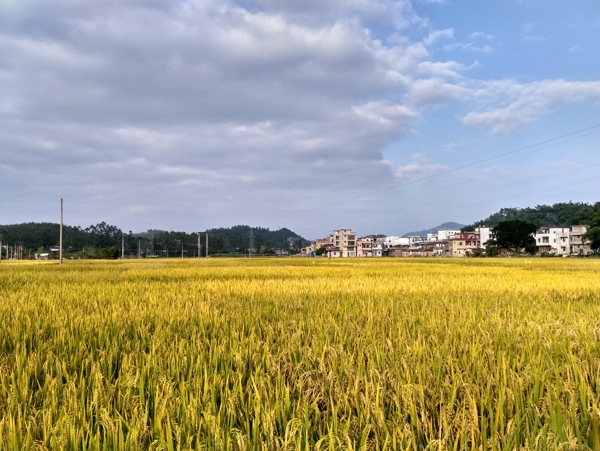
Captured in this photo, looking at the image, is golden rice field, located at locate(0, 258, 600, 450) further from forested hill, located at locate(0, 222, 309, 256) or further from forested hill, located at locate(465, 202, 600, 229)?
forested hill, located at locate(465, 202, 600, 229)

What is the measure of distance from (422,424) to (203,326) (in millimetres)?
2570

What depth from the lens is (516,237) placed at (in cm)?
6869

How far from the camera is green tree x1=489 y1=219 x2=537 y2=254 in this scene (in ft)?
225

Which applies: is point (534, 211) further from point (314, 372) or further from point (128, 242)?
point (314, 372)

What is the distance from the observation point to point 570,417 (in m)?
1.75

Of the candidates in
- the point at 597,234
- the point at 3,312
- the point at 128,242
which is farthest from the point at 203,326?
the point at 128,242

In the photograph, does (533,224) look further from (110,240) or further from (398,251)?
(110,240)

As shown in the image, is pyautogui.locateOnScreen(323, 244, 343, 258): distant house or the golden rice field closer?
the golden rice field

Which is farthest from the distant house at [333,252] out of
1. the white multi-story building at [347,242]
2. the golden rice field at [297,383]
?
the golden rice field at [297,383]

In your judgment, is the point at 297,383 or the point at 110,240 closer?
the point at 297,383

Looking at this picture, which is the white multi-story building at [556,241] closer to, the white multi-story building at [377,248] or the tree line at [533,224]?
the tree line at [533,224]

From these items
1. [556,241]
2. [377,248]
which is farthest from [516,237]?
[377,248]

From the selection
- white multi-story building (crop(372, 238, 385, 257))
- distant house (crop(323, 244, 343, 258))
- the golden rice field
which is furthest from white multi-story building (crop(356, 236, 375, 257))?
the golden rice field

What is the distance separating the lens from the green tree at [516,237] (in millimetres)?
68688
